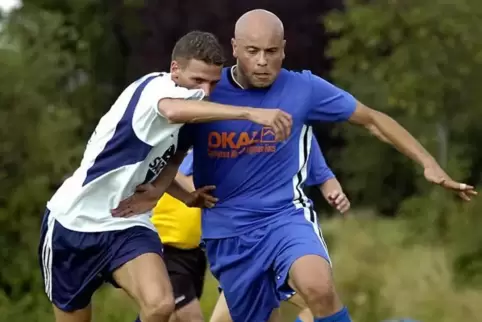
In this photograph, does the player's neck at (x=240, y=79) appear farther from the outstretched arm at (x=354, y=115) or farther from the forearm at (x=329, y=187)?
the forearm at (x=329, y=187)

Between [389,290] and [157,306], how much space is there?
14.6 feet

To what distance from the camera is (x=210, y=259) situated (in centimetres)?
643

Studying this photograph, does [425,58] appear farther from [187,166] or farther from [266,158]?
[266,158]

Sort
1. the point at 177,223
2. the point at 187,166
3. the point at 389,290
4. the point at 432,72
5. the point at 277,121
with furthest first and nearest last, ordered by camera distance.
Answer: the point at 432,72
the point at 389,290
the point at 177,223
the point at 187,166
the point at 277,121

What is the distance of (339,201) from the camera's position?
21.3 ft

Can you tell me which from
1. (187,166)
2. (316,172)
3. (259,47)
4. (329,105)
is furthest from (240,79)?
(187,166)

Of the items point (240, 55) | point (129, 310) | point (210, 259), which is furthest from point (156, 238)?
point (129, 310)

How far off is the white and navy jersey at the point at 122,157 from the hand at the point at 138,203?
3 centimetres

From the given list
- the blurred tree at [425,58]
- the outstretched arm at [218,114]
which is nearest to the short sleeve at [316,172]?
the outstretched arm at [218,114]

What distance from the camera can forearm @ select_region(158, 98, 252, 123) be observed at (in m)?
5.25

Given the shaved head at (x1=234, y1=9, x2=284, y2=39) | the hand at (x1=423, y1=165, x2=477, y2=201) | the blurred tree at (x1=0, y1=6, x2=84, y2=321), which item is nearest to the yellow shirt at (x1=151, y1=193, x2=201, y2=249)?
the shaved head at (x1=234, y1=9, x2=284, y2=39)

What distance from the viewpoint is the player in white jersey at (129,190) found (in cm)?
568

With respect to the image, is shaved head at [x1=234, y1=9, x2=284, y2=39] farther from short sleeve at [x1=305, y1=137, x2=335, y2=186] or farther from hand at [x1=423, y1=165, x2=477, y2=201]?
short sleeve at [x1=305, y1=137, x2=335, y2=186]

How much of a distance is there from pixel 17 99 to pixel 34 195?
3.34 feet
